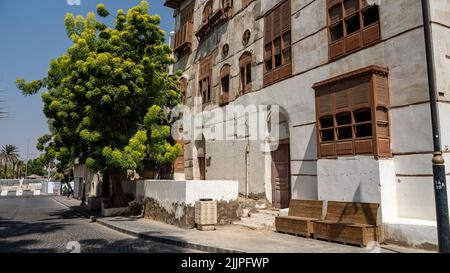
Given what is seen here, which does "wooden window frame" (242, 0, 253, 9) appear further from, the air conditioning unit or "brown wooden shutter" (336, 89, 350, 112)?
the air conditioning unit

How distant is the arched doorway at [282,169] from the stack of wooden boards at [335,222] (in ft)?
8.03

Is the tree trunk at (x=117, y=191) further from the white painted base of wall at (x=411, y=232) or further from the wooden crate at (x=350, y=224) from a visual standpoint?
the white painted base of wall at (x=411, y=232)

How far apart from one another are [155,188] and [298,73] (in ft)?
24.9

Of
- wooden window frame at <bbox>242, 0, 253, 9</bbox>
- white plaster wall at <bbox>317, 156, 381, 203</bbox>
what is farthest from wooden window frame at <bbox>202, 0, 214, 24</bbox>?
white plaster wall at <bbox>317, 156, 381, 203</bbox>

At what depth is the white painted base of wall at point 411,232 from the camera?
799 centimetres

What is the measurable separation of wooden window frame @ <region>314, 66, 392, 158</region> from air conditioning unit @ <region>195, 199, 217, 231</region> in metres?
3.99

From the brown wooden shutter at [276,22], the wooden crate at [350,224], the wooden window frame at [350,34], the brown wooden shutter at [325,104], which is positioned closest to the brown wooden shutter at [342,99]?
the brown wooden shutter at [325,104]

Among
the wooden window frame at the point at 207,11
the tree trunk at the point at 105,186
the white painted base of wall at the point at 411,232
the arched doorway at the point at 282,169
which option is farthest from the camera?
the tree trunk at the point at 105,186

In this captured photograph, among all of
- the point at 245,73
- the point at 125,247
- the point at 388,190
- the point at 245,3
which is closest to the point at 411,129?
the point at 388,190

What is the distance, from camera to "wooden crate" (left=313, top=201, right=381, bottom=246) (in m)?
8.70

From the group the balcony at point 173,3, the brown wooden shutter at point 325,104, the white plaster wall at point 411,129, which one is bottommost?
the white plaster wall at point 411,129
